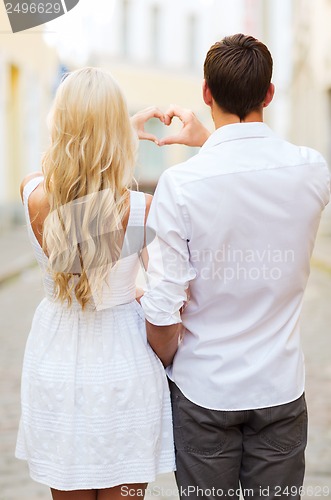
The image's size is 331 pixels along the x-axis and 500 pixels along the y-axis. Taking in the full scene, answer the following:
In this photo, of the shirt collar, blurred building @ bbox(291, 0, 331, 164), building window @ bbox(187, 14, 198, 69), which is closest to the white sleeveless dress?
the shirt collar

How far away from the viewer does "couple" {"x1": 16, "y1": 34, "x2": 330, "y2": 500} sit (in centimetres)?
206

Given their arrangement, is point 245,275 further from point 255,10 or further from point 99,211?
point 255,10

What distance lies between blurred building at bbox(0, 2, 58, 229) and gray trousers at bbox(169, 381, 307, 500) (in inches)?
631

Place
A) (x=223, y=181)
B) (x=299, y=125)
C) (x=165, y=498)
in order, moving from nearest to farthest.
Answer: (x=223, y=181), (x=165, y=498), (x=299, y=125)

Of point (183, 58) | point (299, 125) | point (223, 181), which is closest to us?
point (223, 181)

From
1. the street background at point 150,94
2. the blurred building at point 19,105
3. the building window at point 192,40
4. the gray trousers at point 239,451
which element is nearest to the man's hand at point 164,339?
the gray trousers at point 239,451

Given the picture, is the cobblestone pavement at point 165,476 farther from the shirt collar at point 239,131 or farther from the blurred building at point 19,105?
the blurred building at point 19,105

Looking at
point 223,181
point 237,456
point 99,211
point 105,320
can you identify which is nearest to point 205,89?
point 223,181

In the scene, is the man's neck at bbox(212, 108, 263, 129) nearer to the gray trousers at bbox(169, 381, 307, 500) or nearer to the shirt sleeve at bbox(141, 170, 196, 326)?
the shirt sleeve at bbox(141, 170, 196, 326)

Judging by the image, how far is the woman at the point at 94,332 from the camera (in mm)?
2184

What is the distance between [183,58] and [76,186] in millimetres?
32496

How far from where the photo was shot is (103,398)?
2.21 metres

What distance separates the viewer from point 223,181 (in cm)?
203

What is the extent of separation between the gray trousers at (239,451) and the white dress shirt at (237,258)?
1.5 inches
